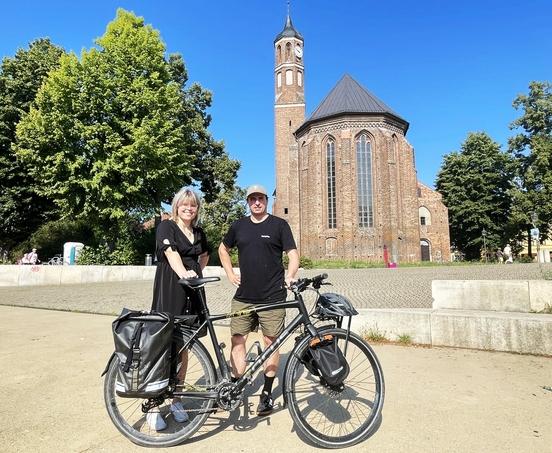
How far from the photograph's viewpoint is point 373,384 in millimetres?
2975

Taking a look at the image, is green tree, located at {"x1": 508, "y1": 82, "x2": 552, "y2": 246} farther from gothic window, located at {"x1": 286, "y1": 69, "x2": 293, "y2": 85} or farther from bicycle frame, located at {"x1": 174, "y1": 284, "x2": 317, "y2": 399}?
bicycle frame, located at {"x1": 174, "y1": 284, "x2": 317, "y2": 399}

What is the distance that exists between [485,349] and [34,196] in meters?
28.6

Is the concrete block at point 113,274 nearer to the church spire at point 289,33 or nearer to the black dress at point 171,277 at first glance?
the black dress at point 171,277

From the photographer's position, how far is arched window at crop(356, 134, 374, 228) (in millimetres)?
41281

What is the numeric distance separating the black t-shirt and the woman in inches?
15.5

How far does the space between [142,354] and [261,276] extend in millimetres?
1191

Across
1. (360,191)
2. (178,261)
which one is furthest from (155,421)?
(360,191)

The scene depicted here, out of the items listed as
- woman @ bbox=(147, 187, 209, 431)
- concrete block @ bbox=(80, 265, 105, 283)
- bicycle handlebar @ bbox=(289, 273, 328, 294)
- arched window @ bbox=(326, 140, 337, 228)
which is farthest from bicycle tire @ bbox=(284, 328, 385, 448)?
arched window @ bbox=(326, 140, 337, 228)

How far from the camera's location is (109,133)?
21016 mm

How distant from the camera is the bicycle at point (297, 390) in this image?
2840mm

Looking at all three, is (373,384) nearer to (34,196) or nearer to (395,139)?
(34,196)

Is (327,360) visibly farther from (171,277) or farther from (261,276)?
(171,277)

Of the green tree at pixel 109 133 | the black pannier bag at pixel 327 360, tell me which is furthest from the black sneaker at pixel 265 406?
the green tree at pixel 109 133

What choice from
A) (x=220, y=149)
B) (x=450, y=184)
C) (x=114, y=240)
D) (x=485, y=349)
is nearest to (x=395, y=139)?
(x=450, y=184)
